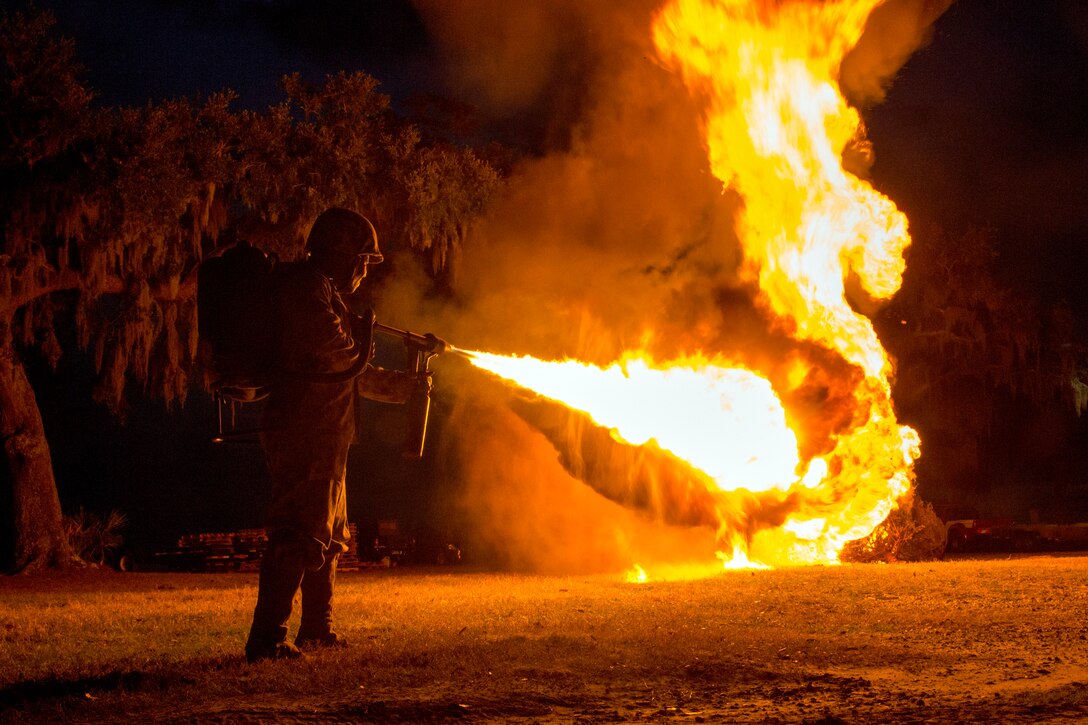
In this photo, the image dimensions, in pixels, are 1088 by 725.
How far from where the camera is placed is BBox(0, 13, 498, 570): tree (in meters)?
18.3

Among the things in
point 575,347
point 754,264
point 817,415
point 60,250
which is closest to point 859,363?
point 817,415

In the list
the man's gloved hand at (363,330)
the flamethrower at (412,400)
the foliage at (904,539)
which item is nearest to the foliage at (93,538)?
the foliage at (904,539)

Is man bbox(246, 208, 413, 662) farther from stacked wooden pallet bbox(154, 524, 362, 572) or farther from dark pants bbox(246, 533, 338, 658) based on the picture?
stacked wooden pallet bbox(154, 524, 362, 572)

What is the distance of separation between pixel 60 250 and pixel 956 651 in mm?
17170

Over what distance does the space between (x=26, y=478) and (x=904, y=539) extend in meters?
15.6

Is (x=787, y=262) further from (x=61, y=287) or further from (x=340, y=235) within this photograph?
(x=61, y=287)

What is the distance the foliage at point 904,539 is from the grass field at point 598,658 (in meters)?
5.30

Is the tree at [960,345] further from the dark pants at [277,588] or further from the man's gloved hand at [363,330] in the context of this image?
the dark pants at [277,588]

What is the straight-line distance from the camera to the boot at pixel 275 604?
6980 millimetres

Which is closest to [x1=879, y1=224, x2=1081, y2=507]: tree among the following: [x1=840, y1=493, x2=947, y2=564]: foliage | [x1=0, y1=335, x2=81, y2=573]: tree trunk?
[x1=840, y1=493, x2=947, y2=564]: foliage

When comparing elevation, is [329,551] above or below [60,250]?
below

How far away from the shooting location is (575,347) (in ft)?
61.2

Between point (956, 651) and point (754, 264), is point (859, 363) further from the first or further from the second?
point (956, 651)

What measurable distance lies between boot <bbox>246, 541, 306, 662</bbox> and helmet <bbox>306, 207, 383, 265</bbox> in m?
2.17
